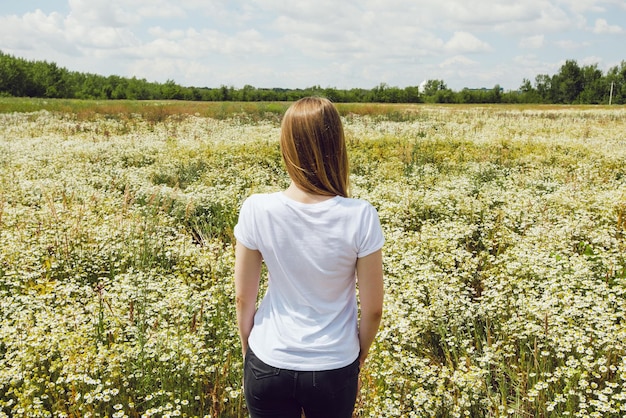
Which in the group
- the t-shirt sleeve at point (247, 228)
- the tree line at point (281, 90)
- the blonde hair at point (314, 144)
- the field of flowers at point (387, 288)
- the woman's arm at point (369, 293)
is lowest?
the field of flowers at point (387, 288)

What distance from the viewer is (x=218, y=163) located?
12672 mm

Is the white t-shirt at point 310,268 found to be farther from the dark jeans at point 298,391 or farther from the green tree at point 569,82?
the green tree at point 569,82

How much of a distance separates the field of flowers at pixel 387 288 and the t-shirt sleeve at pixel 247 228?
191 centimetres

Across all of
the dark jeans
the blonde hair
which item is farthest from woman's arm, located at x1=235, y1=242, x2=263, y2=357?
the blonde hair

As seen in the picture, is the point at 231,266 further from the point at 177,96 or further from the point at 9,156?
the point at 177,96

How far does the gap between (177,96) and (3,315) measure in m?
75.0

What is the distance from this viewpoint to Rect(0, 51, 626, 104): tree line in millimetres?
73375

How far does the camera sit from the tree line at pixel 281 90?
7338cm

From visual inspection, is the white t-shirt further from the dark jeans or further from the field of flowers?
the field of flowers

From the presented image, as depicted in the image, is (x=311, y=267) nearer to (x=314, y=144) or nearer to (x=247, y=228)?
(x=247, y=228)

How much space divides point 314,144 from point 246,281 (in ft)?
2.72

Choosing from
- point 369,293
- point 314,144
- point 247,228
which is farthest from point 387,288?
point 314,144

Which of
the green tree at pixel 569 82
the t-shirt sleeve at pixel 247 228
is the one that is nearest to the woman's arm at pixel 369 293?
the t-shirt sleeve at pixel 247 228

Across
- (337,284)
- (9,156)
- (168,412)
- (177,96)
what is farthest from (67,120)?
(177,96)
